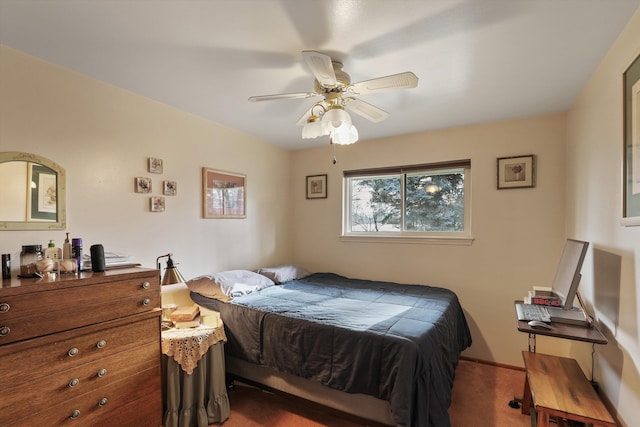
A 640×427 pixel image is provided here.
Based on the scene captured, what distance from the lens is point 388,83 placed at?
166cm

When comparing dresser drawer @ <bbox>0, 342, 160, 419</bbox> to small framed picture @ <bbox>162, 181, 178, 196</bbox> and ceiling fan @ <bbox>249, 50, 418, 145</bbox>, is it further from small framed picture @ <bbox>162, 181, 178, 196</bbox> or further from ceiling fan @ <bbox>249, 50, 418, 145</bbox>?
ceiling fan @ <bbox>249, 50, 418, 145</bbox>

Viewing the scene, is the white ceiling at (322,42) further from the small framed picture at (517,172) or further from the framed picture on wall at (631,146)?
the small framed picture at (517,172)

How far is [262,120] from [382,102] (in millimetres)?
1134

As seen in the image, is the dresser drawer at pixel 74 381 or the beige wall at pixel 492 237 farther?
the beige wall at pixel 492 237

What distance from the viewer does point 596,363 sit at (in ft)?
6.23

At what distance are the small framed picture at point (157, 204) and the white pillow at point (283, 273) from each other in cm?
119

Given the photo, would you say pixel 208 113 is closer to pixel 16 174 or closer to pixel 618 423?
pixel 16 174

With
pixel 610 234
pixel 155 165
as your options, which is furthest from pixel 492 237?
pixel 155 165

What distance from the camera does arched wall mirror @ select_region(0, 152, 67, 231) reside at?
5.58 ft

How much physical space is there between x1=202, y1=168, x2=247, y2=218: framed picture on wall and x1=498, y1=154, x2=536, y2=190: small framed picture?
2.58m

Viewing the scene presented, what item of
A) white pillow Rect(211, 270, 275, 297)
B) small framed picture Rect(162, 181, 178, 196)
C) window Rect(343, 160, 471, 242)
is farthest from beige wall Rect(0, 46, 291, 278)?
window Rect(343, 160, 471, 242)

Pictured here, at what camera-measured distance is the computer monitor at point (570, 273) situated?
67.5 inches

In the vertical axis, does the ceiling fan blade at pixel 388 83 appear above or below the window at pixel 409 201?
above

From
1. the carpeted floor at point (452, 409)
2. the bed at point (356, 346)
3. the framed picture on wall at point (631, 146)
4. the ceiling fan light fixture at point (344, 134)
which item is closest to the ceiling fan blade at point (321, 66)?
the ceiling fan light fixture at point (344, 134)
